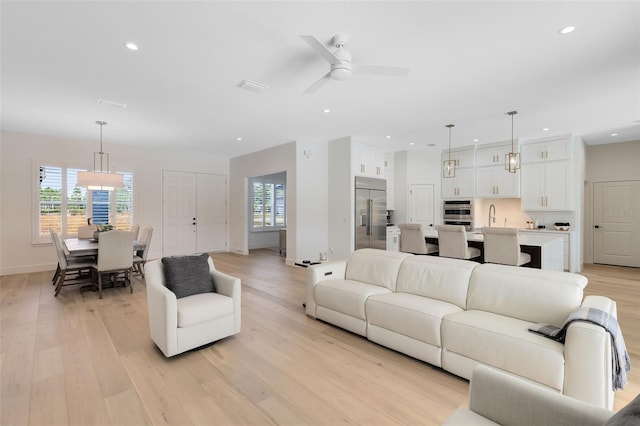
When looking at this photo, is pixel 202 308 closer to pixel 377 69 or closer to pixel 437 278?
pixel 437 278

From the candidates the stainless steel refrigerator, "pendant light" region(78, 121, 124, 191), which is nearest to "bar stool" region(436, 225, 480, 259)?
the stainless steel refrigerator

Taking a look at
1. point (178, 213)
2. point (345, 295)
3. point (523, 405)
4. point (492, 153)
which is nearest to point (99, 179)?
point (178, 213)

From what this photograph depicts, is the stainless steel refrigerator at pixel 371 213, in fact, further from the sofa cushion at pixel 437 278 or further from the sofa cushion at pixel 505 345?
the sofa cushion at pixel 505 345

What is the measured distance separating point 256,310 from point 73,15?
11.0 feet

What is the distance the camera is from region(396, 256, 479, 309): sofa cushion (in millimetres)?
2779

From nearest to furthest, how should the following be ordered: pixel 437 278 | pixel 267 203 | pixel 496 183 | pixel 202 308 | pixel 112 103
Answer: pixel 202 308 → pixel 437 278 → pixel 112 103 → pixel 496 183 → pixel 267 203

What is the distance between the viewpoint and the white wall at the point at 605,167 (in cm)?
658

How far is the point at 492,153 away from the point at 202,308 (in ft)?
22.3

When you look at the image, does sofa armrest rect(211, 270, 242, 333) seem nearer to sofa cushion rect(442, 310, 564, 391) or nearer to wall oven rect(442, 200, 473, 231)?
sofa cushion rect(442, 310, 564, 391)

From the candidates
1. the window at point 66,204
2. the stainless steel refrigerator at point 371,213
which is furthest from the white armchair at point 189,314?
the window at point 66,204

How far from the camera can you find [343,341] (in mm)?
3018

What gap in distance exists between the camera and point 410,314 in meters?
2.60

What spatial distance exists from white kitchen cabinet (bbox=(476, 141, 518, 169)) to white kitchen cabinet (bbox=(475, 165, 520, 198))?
11cm

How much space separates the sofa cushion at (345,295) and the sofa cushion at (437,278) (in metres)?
0.26
